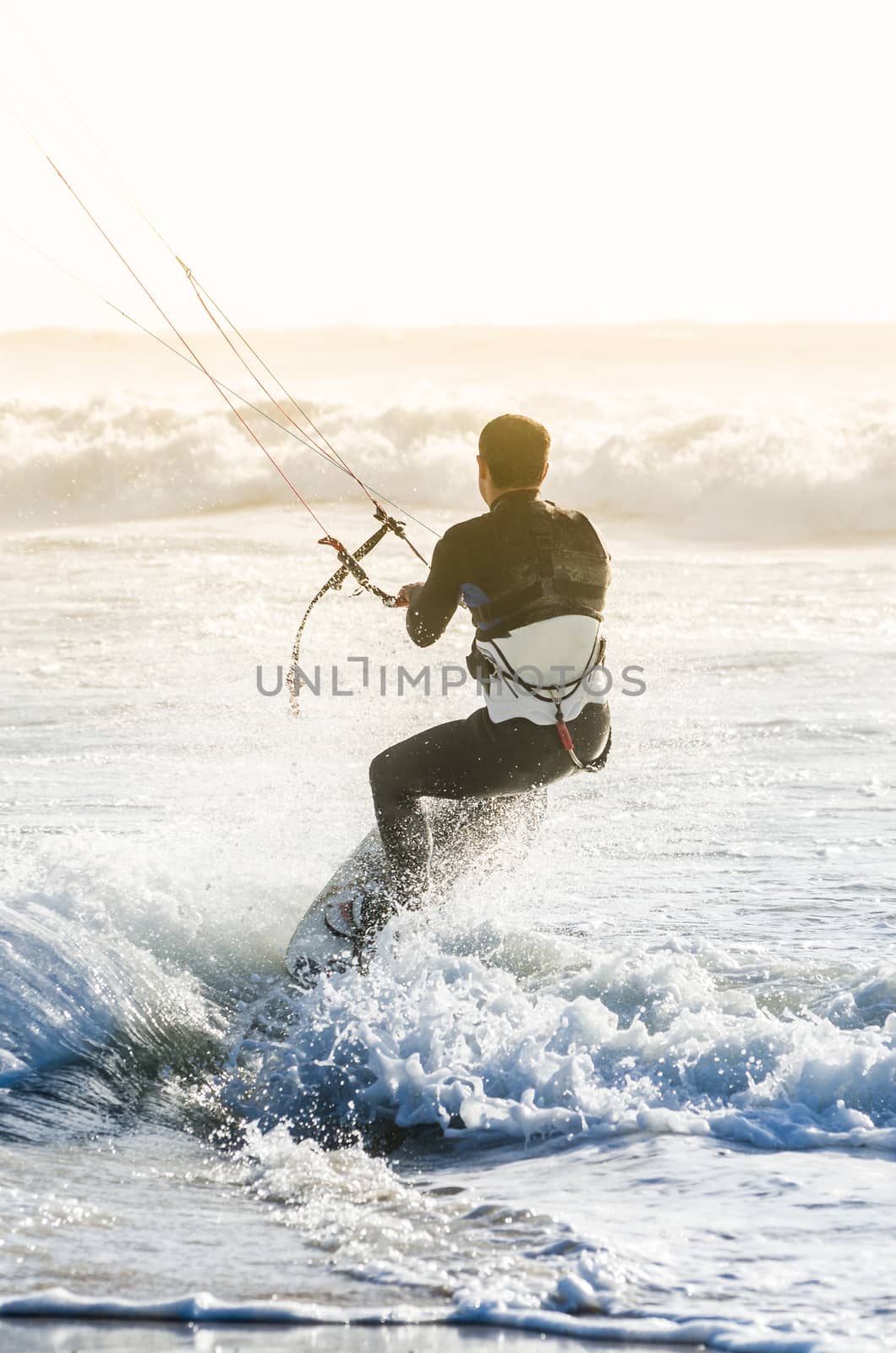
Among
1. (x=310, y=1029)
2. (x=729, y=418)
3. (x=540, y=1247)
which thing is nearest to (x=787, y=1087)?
(x=540, y=1247)

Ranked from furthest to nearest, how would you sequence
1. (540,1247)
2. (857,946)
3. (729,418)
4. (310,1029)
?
(729,418) < (857,946) < (310,1029) < (540,1247)

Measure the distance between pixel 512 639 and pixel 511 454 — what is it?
698 mm

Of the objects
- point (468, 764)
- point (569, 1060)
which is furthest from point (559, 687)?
point (569, 1060)

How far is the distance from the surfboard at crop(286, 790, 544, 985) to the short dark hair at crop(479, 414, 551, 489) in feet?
4.64

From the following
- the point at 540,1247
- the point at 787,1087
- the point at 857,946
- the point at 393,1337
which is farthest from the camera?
the point at 857,946

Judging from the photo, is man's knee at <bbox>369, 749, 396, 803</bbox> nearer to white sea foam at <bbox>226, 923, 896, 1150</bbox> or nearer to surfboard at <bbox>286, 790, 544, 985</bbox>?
surfboard at <bbox>286, 790, 544, 985</bbox>

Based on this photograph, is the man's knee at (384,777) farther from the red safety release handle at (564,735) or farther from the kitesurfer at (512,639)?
the red safety release handle at (564,735)

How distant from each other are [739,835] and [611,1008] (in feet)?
10.7

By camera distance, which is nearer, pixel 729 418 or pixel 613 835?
pixel 613 835

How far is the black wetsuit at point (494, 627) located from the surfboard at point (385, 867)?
120 mm

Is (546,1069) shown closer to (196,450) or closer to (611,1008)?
(611,1008)

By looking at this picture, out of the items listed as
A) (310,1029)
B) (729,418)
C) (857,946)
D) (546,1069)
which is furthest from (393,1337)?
(729,418)

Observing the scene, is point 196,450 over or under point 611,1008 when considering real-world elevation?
over

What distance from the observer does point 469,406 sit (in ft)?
136
